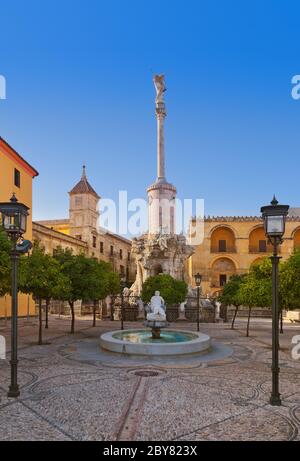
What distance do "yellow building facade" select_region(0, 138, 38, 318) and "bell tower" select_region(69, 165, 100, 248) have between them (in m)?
17.8

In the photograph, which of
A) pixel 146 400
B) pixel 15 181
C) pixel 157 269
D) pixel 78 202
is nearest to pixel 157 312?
pixel 146 400

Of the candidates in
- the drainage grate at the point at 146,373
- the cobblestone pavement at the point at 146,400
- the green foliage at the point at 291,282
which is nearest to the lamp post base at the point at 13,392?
the cobblestone pavement at the point at 146,400

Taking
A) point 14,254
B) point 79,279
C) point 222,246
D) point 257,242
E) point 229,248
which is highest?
point 257,242

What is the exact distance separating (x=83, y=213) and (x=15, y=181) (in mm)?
20953

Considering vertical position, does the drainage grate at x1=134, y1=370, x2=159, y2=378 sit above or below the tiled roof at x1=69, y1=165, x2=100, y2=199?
below

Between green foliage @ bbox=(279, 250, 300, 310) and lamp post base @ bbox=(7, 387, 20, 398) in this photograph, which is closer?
lamp post base @ bbox=(7, 387, 20, 398)

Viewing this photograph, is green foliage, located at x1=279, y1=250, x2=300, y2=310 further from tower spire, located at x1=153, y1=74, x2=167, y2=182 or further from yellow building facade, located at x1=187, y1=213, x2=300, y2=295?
yellow building facade, located at x1=187, y1=213, x2=300, y2=295

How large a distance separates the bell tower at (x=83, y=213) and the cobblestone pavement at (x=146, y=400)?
35225 mm

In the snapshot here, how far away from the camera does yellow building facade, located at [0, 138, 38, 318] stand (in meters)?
24.0

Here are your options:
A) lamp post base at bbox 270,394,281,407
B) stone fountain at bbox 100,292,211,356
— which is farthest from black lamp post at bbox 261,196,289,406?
stone fountain at bbox 100,292,211,356

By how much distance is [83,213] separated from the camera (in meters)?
46.9

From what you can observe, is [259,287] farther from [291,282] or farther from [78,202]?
[78,202]

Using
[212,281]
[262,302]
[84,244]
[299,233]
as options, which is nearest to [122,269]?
[84,244]

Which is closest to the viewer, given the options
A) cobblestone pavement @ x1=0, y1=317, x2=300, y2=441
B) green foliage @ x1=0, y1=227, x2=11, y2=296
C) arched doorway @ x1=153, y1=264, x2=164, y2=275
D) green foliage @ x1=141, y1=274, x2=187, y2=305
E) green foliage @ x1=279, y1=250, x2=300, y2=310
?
cobblestone pavement @ x1=0, y1=317, x2=300, y2=441
